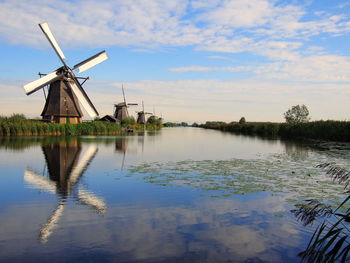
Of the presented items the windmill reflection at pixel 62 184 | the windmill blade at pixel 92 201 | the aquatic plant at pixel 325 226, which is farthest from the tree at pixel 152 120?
the aquatic plant at pixel 325 226

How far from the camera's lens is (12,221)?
5.89 meters

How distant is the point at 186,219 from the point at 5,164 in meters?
10.6

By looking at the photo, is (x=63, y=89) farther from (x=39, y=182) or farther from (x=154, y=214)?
(x=154, y=214)

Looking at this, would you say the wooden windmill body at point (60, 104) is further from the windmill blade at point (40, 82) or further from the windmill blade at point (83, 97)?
the windmill blade at point (40, 82)

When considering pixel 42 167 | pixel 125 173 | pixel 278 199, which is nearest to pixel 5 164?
pixel 42 167

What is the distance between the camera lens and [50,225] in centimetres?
564

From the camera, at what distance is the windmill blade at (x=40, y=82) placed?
33.7 m

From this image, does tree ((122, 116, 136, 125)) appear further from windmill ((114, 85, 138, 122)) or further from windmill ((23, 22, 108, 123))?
windmill ((23, 22, 108, 123))

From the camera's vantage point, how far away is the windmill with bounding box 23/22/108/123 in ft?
116

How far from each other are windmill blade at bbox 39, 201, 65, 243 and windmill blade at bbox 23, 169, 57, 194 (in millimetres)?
1886

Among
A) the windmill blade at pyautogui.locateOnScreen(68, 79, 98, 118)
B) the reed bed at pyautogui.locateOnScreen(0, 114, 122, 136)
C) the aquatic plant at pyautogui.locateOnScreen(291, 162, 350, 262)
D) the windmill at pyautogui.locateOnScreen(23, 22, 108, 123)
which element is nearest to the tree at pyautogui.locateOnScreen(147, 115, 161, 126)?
the windmill blade at pyautogui.locateOnScreen(68, 79, 98, 118)

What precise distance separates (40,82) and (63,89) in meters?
2.80

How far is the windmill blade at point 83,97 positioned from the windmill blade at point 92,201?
106 feet

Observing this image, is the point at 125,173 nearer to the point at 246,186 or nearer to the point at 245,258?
the point at 246,186
